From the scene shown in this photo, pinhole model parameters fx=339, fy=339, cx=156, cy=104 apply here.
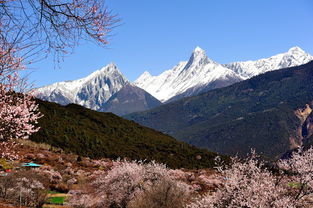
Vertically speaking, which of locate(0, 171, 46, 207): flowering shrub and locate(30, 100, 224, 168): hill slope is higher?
locate(30, 100, 224, 168): hill slope

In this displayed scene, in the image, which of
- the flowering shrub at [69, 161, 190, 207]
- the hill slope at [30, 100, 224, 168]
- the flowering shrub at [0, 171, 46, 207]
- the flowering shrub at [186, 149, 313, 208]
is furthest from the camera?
the hill slope at [30, 100, 224, 168]

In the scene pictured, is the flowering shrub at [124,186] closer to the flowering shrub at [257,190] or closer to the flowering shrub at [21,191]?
the flowering shrub at [21,191]

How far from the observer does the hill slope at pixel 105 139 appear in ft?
170

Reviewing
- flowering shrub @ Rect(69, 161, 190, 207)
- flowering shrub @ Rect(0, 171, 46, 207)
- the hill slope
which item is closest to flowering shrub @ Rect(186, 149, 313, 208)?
flowering shrub @ Rect(69, 161, 190, 207)

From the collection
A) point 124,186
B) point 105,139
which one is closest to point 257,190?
point 124,186

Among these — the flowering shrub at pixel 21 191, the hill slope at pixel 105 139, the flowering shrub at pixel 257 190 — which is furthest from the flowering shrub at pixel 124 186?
the hill slope at pixel 105 139

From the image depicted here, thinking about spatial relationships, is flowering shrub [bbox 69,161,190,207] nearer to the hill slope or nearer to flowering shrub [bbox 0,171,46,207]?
flowering shrub [bbox 0,171,46,207]

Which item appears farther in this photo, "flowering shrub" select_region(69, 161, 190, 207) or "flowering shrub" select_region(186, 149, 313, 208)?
"flowering shrub" select_region(69, 161, 190, 207)

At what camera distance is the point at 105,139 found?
59.2 metres

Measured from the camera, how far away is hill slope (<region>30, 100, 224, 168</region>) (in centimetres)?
5191

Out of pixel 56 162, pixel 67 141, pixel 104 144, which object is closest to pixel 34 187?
pixel 56 162

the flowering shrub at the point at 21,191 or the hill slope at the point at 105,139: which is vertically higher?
the hill slope at the point at 105,139

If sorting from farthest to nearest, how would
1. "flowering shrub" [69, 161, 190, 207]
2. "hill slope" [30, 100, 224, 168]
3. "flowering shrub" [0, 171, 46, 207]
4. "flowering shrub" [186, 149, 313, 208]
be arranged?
"hill slope" [30, 100, 224, 168] → "flowering shrub" [69, 161, 190, 207] → "flowering shrub" [0, 171, 46, 207] → "flowering shrub" [186, 149, 313, 208]

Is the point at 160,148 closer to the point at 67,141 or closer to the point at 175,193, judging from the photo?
the point at 67,141
